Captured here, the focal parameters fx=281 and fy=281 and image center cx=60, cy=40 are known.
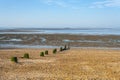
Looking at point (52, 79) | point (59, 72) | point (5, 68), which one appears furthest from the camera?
point (5, 68)

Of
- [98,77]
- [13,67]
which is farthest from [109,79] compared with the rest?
[13,67]

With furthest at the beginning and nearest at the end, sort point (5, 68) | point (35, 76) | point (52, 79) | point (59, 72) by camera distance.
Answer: point (5, 68)
point (59, 72)
point (35, 76)
point (52, 79)

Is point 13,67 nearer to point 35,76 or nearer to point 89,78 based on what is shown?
point 35,76

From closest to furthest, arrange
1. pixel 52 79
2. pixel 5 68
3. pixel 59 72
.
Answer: pixel 52 79
pixel 59 72
pixel 5 68

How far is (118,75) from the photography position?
51.5 ft

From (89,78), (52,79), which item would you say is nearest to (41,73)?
(52,79)

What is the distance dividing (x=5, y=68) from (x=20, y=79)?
13.5 ft

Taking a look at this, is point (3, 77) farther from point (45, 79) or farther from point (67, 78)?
point (67, 78)

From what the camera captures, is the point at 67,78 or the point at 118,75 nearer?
the point at 67,78

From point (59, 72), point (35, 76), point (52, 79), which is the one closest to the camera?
point (52, 79)

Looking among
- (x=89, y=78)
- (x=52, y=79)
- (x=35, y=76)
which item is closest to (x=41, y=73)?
(x=35, y=76)

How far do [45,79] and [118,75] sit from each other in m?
4.25

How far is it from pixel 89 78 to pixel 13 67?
6.18m

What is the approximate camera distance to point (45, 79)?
562 inches
